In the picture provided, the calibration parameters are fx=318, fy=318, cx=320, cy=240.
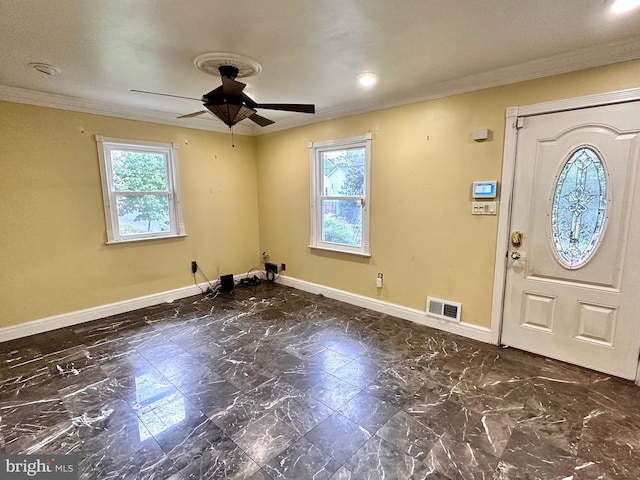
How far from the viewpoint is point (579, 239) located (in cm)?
261

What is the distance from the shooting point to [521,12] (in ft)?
6.13

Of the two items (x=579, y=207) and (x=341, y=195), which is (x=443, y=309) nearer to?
(x=579, y=207)

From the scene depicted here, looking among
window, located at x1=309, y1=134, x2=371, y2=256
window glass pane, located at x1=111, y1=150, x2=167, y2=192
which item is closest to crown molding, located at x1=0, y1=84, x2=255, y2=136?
window glass pane, located at x1=111, y1=150, x2=167, y2=192

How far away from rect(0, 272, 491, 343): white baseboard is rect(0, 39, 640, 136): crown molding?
228cm

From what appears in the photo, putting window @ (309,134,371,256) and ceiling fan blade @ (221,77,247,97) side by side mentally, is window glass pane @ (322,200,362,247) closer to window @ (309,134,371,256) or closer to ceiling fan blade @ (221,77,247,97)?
window @ (309,134,371,256)

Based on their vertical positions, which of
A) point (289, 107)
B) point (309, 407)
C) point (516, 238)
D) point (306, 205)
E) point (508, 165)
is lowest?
point (309, 407)

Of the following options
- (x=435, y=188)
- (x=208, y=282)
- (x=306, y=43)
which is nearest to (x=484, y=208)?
(x=435, y=188)

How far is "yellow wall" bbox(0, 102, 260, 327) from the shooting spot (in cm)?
323

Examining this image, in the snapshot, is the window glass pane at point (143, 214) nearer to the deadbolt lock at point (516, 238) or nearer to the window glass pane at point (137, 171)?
the window glass pane at point (137, 171)

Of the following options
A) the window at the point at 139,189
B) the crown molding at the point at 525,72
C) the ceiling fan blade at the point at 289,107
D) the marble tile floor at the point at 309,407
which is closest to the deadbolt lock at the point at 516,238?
the marble tile floor at the point at 309,407

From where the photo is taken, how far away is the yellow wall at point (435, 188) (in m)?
2.85

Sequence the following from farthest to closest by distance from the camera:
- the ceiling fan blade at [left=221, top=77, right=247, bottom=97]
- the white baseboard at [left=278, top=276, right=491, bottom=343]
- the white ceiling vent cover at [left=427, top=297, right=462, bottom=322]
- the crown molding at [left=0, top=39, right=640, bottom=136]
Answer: the white ceiling vent cover at [left=427, top=297, right=462, bottom=322], the white baseboard at [left=278, top=276, right=491, bottom=343], the crown molding at [left=0, top=39, right=640, bottom=136], the ceiling fan blade at [left=221, top=77, right=247, bottom=97]

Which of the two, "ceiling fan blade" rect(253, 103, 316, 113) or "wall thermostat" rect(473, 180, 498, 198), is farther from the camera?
"wall thermostat" rect(473, 180, 498, 198)

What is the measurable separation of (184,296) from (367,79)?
12.1 ft
